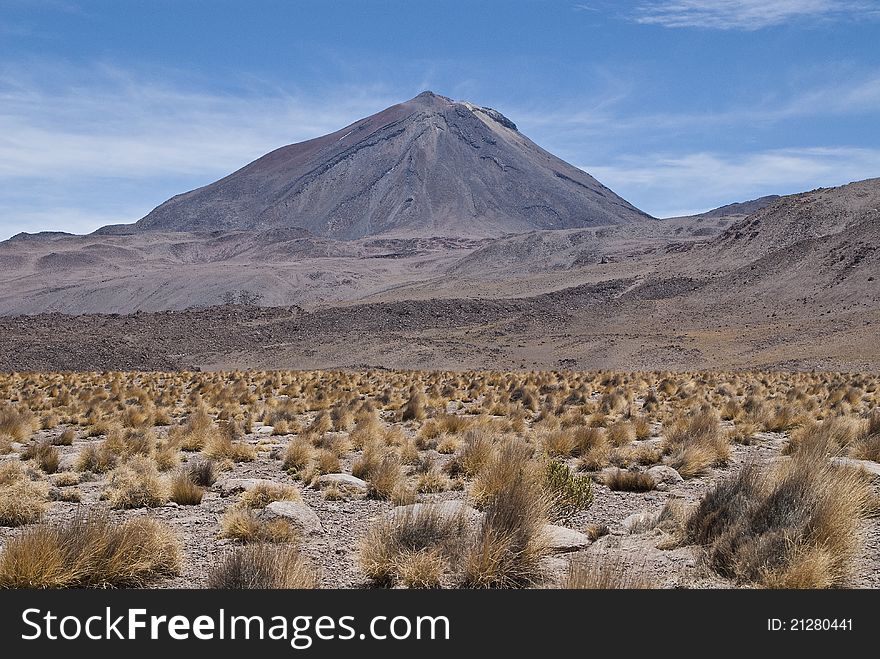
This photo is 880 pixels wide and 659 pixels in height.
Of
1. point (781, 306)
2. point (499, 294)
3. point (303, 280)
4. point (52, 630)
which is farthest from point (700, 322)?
point (303, 280)

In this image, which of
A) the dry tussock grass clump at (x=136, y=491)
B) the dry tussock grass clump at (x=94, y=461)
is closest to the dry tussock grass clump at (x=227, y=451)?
the dry tussock grass clump at (x=94, y=461)

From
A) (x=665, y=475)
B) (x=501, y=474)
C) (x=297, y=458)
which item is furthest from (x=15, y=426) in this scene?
(x=665, y=475)

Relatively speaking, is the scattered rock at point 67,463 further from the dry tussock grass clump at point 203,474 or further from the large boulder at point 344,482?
the large boulder at point 344,482

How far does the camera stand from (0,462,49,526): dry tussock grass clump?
8320mm

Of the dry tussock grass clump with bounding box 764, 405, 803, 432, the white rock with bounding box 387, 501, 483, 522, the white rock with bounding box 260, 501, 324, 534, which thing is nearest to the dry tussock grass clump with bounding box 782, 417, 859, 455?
the dry tussock grass clump with bounding box 764, 405, 803, 432

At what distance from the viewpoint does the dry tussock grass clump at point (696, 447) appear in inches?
456

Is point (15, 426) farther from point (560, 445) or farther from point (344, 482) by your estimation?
point (560, 445)

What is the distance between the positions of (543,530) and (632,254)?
109994mm

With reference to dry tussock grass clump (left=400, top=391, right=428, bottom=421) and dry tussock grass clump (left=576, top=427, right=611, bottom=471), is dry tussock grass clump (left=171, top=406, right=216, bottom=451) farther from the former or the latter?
dry tussock grass clump (left=576, top=427, right=611, bottom=471)

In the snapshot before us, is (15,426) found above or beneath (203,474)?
above

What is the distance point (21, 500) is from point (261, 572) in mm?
4176

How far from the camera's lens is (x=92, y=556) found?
6.25 m

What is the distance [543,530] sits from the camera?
7219mm

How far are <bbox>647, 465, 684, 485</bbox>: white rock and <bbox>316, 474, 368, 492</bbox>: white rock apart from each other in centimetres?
375
